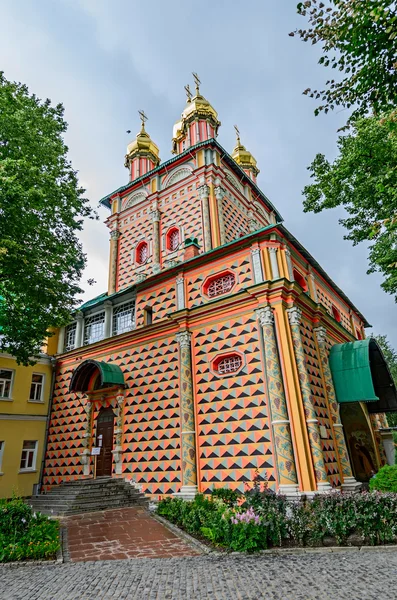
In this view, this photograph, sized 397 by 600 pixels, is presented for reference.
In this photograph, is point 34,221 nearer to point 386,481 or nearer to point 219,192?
point 219,192

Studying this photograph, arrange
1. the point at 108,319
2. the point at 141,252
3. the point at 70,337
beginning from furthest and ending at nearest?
the point at 141,252 → the point at 70,337 → the point at 108,319

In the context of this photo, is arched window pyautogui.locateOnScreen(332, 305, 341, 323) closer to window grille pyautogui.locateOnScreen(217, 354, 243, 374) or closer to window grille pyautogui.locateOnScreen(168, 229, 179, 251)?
window grille pyautogui.locateOnScreen(217, 354, 243, 374)

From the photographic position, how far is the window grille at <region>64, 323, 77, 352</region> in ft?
65.7

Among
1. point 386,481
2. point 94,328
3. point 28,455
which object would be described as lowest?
point 386,481

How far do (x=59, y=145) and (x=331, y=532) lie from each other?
14.1m

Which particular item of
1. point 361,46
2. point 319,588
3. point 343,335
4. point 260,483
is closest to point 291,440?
point 260,483

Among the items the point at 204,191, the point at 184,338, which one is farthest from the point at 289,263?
the point at 204,191

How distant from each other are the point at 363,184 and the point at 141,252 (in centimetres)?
1286

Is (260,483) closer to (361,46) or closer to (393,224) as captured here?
(393,224)

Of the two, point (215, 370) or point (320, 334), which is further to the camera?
point (320, 334)

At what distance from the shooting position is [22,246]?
11609 millimetres

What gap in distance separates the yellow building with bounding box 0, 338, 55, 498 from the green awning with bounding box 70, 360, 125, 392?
3.53m

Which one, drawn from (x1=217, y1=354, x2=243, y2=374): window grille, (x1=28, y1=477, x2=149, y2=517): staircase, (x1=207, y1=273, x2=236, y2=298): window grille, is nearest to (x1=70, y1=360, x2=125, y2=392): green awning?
(x1=28, y1=477, x2=149, y2=517): staircase

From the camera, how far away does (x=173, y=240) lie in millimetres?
20938
